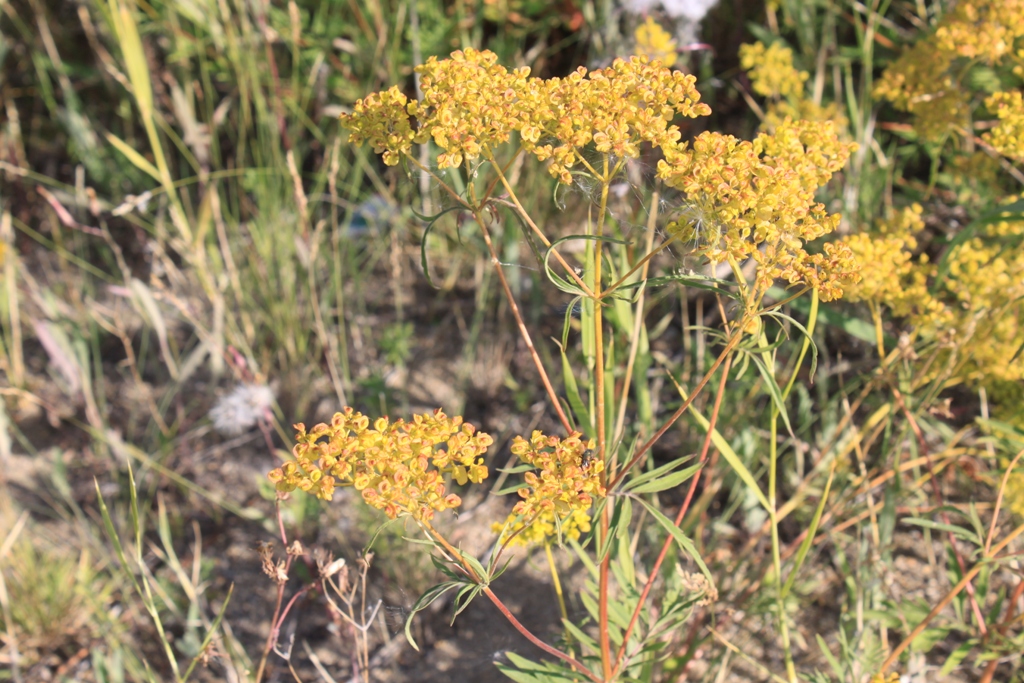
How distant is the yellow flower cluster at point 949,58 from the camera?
1724 mm

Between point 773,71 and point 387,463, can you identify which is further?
point 773,71

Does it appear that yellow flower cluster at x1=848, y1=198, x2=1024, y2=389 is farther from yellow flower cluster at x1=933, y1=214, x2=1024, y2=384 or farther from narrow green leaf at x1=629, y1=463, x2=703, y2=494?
narrow green leaf at x1=629, y1=463, x2=703, y2=494

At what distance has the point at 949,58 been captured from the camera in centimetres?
184

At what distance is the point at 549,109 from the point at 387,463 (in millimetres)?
536

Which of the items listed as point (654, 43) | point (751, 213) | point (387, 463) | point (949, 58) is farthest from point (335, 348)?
point (949, 58)

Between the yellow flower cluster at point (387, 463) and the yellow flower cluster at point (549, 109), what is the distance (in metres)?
0.37

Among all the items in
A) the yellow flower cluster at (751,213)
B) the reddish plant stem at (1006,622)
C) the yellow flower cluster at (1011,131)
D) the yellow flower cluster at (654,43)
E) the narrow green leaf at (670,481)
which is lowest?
the reddish plant stem at (1006,622)

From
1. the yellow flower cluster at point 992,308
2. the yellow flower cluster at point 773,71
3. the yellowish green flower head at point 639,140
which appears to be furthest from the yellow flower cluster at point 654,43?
the yellowish green flower head at point 639,140

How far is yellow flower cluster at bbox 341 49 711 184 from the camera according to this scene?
3.62ft

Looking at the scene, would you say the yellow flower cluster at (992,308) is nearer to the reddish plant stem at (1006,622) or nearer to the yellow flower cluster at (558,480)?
the reddish plant stem at (1006,622)

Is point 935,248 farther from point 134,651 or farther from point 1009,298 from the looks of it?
point 134,651

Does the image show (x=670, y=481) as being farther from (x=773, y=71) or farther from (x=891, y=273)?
(x=773, y=71)

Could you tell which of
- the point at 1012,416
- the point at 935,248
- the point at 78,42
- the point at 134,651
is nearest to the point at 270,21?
the point at 78,42

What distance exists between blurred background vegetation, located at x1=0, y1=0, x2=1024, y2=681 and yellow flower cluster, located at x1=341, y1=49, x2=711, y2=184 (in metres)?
0.24
